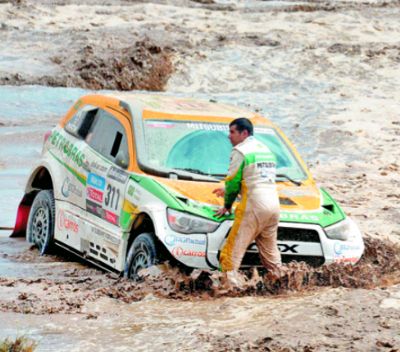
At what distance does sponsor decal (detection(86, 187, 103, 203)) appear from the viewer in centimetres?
1195

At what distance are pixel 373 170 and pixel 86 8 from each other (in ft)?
42.3

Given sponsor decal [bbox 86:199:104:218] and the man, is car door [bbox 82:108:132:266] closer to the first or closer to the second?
sponsor decal [bbox 86:199:104:218]

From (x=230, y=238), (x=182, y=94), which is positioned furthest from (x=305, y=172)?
(x=182, y=94)

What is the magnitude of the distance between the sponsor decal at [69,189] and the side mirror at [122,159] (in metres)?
0.71

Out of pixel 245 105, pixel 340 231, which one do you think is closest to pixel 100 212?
pixel 340 231

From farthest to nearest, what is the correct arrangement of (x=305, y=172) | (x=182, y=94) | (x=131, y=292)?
(x=182, y=94)
(x=305, y=172)
(x=131, y=292)

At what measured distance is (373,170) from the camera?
18.1 metres

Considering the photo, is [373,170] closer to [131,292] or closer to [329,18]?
[131,292]

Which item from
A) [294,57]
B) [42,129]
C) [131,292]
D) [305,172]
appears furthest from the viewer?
[294,57]

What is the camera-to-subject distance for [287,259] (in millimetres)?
11055

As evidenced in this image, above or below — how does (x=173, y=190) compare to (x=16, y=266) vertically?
above

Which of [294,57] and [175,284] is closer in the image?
[175,284]

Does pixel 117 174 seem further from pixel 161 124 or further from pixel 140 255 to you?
pixel 140 255

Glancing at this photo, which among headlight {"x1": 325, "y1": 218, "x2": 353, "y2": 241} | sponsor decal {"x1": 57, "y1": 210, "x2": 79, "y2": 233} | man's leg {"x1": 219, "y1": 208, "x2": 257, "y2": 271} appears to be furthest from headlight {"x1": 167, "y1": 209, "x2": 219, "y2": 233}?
sponsor decal {"x1": 57, "y1": 210, "x2": 79, "y2": 233}
